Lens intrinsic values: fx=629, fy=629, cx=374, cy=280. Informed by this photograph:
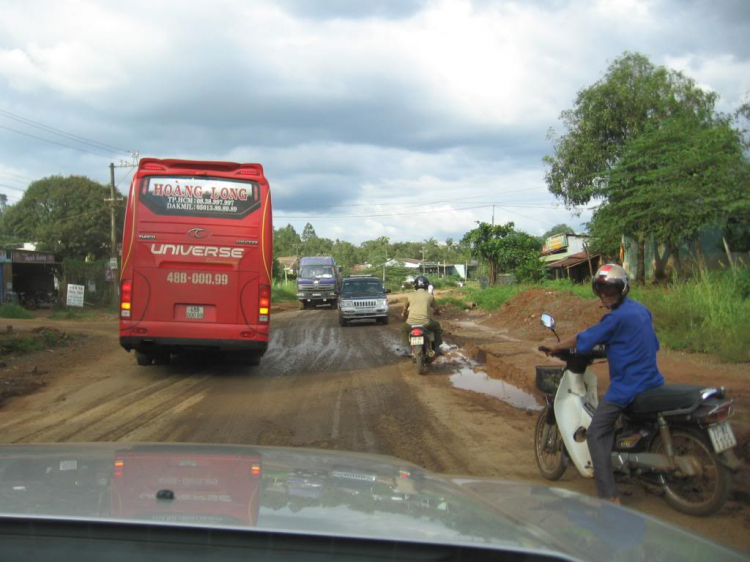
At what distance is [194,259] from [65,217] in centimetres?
5349

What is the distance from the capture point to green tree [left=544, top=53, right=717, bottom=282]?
2745 centimetres

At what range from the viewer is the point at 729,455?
421 centimetres

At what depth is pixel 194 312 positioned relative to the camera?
34.0 ft

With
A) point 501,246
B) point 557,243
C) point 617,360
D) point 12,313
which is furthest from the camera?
point 557,243

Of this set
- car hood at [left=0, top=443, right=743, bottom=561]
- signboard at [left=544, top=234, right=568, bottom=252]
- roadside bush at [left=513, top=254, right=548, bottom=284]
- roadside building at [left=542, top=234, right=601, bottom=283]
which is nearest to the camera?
car hood at [left=0, top=443, right=743, bottom=561]

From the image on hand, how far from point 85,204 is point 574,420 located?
59890mm

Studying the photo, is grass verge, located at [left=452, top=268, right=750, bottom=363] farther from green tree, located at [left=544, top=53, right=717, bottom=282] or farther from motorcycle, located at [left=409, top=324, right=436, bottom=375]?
green tree, located at [left=544, top=53, right=717, bottom=282]

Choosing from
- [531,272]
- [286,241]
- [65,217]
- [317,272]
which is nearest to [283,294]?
[317,272]

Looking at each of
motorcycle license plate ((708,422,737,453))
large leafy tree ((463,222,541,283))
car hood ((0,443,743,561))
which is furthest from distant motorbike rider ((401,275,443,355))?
large leafy tree ((463,222,541,283))

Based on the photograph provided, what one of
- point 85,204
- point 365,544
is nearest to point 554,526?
point 365,544

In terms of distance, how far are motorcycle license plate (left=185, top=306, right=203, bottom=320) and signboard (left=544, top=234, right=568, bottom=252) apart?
4429cm

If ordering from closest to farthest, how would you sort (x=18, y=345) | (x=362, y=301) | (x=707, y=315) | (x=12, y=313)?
1. (x=707, y=315)
2. (x=18, y=345)
3. (x=362, y=301)
4. (x=12, y=313)

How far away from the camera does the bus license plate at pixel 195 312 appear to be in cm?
1034

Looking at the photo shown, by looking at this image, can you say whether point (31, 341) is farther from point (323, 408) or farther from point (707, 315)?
point (707, 315)
